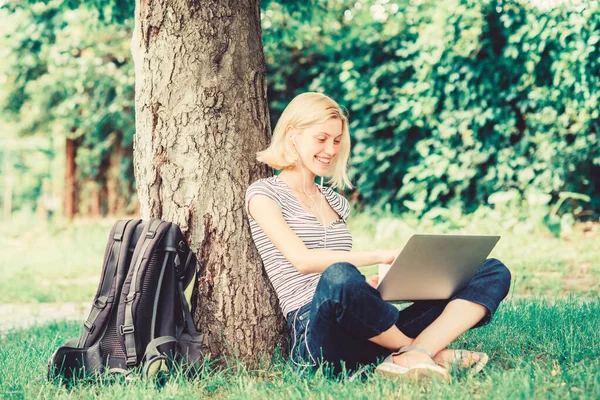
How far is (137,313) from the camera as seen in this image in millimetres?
2744

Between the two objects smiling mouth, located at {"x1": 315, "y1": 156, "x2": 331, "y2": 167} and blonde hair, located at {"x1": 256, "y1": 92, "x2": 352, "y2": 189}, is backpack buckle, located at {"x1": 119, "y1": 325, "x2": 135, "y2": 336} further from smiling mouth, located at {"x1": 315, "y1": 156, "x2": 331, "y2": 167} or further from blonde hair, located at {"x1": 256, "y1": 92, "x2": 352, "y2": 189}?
smiling mouth, located at {"x1": 315, "y1": 156, "x2": 331, "y2": 167}

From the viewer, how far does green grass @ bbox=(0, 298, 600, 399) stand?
2422mm

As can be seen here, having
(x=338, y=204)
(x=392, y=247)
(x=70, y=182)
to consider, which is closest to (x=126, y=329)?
(x=338, y=204)

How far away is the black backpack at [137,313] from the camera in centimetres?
274

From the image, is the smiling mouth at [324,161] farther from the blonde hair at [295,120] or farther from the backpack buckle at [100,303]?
the backpack buckle at [100,303]

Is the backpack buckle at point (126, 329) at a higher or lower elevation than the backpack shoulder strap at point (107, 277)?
lower

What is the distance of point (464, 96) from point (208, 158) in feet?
16.7

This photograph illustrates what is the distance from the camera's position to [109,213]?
1328 cm

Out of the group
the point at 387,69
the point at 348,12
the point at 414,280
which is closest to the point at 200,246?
the point at 414,280

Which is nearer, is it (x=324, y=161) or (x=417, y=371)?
(x=417, y=371)

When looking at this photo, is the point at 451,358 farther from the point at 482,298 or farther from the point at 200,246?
the point at 200,246

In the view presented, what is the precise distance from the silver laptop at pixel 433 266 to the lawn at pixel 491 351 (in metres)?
0.37

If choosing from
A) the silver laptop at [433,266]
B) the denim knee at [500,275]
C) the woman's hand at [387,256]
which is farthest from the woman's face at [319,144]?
the denim knee at [500,275]

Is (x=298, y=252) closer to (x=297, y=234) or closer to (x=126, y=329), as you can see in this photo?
(x=297, y=234)
